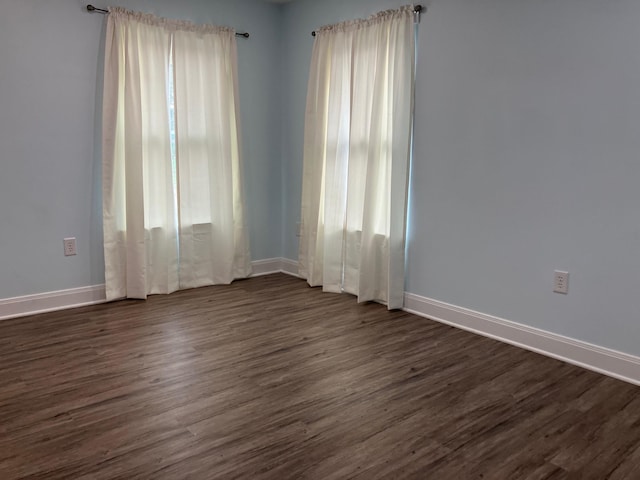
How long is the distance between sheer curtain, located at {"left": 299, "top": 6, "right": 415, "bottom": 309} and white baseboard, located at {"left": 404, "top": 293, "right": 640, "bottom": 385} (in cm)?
27

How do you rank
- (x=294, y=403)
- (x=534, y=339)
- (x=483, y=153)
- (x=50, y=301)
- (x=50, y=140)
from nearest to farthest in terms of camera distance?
(x=294, y=403), (x=534, y=339), (x=483, y=153), (x=50, y=140), (x=50, y=301)

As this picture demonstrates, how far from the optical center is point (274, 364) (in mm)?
2855

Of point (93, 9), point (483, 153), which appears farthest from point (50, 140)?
point (483, 153)

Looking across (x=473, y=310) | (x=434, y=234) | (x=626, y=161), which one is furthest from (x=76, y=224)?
(x=626, y=161)

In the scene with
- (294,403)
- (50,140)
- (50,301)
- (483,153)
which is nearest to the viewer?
(294,403)

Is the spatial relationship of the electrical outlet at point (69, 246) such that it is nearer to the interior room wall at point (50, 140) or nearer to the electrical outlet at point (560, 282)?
the interior room wall at point (50, 140)

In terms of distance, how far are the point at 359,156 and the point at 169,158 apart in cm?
154

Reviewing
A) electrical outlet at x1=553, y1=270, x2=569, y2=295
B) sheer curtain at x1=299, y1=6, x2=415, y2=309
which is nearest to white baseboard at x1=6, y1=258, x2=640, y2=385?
electrical outlet at x1=553, y1=270, x2=569, y2=295

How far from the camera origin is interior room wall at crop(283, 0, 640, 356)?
272 centimetres

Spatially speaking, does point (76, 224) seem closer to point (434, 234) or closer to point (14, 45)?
point (14, 45)

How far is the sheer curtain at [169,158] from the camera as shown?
3.83m

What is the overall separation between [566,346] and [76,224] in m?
3.46

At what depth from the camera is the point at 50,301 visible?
3.74 m

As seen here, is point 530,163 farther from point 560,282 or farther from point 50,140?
point 50,140
